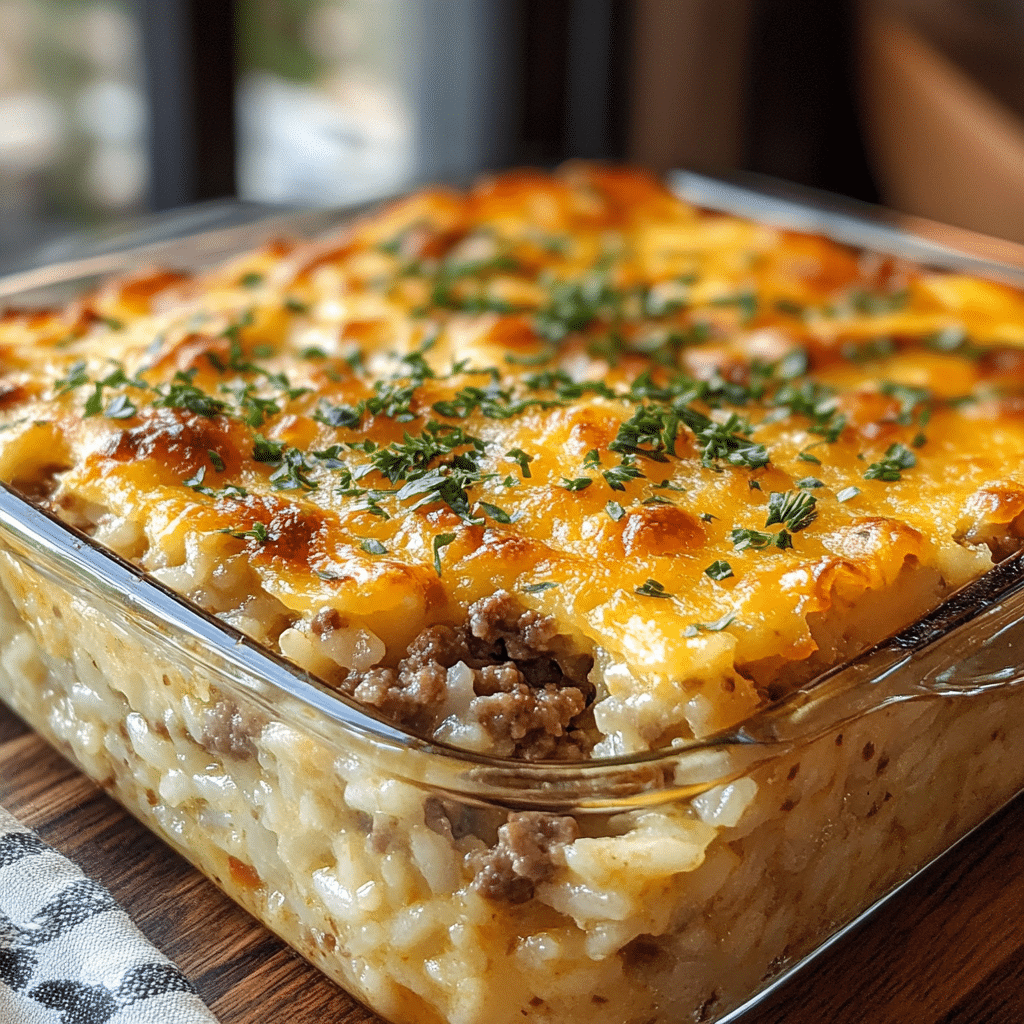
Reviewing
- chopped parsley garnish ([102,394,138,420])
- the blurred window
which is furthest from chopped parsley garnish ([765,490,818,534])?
the blurred window

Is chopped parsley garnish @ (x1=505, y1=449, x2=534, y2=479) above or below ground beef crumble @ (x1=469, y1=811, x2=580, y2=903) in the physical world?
above

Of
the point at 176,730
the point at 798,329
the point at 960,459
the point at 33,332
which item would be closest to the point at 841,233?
the point at 798,329

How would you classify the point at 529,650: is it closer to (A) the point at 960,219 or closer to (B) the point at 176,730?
(B) the point at 176,730

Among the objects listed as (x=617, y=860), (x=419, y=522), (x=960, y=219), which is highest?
(x=419, y=522)

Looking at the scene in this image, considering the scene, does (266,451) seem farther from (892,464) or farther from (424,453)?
(892,464)

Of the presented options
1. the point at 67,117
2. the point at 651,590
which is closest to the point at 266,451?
the point at 651,590

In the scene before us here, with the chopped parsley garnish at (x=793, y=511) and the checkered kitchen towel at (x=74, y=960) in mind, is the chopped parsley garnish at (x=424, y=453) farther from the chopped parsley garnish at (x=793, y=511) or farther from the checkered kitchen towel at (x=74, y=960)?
the checkered kitchen towel at (x=74, y=960)

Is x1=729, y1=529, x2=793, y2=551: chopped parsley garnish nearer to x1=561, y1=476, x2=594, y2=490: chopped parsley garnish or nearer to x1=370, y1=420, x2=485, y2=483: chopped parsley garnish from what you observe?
x1=561, y1=476, x2=594, y2=490: chopped parsley garnish
